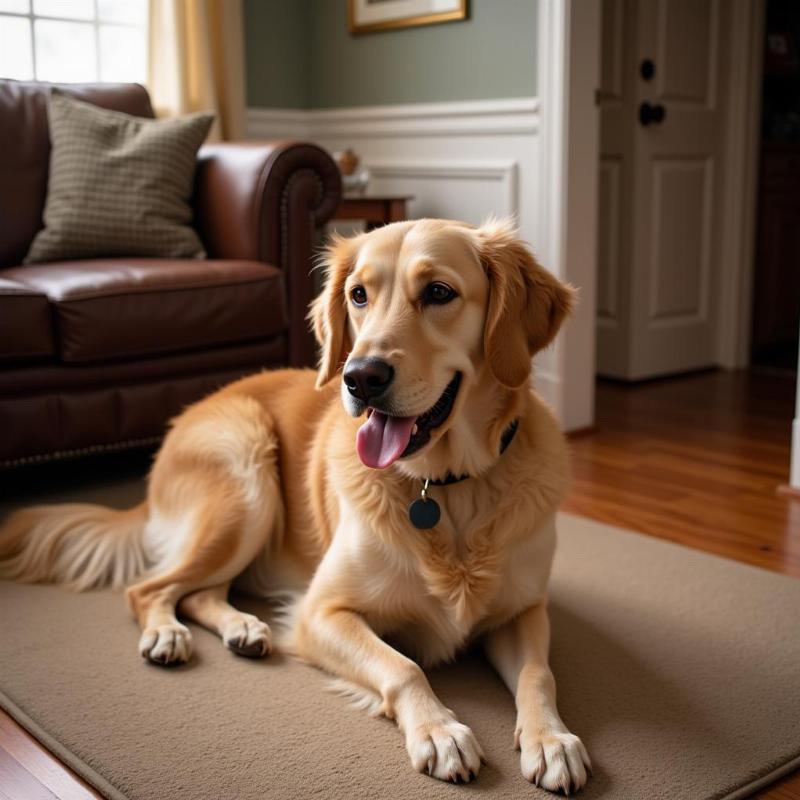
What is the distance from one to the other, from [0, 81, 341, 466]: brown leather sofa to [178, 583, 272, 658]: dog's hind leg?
38.0 inches

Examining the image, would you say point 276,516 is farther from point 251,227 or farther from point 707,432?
point 707,432

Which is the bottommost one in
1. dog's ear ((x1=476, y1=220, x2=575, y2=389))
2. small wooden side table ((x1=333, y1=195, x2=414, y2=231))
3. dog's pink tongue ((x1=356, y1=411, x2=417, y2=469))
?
dog's pink tongue ((x1=356, y1=411, x2=417, y2=469))

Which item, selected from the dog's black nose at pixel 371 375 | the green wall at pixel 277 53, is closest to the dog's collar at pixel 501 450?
the dog's black nose at pixel 371 375

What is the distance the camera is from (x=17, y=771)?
1482 mm

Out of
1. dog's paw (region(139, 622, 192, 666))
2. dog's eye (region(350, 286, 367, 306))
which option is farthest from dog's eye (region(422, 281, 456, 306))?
dog's paw (region(139, 622, 192, 666))

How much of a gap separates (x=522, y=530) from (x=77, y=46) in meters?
3.32

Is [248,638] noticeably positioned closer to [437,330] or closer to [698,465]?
[437,330]

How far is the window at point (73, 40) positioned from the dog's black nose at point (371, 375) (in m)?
3.12

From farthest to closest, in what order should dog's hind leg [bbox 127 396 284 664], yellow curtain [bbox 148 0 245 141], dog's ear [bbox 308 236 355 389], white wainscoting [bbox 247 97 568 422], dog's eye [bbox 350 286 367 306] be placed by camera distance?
yellow curtain [bbox 148 0 245 141]
white wainscoting [bbox 247 97 568 422]
dog's hind leg [bbox 127 396 284 664]
dog's ear [bbox 308 236 355 389]
dog's eye [bbox 350 286 367 306]

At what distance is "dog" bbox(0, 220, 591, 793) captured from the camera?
151 cm

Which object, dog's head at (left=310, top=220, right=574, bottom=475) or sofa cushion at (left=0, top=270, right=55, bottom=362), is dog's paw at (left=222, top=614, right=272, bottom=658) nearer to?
dog's head at (left=310, top=220, right=574, bottom=475)

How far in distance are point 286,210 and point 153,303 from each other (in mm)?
594

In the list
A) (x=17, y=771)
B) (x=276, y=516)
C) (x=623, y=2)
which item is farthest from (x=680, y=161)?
(x=17, y=771)

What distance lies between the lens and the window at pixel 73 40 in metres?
3.99
